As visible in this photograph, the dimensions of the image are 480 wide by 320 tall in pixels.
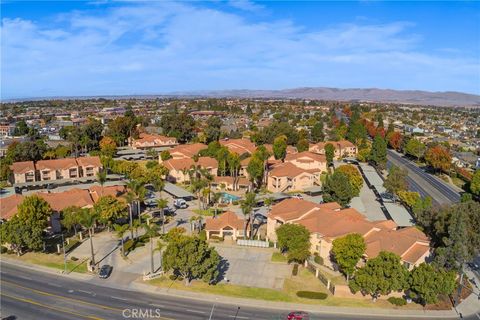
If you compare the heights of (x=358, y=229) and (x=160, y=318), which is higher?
(x=358, y=229)

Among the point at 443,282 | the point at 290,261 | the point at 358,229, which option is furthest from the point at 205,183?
Answer: the point at 443,282

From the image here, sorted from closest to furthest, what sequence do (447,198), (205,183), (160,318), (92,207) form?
(160,318)
(92,207)
(205,183)
(447,198)

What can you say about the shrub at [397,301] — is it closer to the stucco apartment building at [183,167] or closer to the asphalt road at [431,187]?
the asphalt road at [431,187]

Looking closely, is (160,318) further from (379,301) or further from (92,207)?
(92,207)

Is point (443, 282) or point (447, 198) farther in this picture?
point (447, 198)

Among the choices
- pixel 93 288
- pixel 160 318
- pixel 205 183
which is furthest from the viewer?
pixel 205 183

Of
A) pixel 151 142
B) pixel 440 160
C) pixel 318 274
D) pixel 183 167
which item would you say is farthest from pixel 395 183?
pixel 151 142
